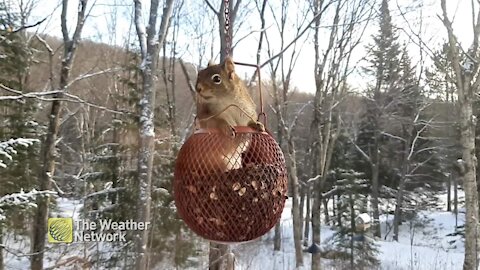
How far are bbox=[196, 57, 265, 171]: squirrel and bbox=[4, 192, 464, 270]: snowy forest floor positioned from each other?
5281mm

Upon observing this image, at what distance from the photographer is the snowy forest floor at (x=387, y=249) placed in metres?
9.23

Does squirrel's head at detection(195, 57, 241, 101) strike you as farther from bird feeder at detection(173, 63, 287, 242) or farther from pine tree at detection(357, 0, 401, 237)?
pine tree at detection(357, 0, 401, 237)

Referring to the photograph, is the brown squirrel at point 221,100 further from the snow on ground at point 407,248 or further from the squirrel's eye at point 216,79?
the snow on ground at point 407,248

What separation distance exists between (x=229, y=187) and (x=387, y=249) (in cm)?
1209

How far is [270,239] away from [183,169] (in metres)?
12.4

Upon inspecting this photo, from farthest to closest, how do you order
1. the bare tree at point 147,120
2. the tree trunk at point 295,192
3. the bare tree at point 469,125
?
the tree trunk at point 295,192 → the bare tree at point 469,125 → the bare tree at point 147,120

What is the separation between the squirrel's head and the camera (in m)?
1.33

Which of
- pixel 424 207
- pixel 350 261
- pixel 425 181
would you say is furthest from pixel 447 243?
pixel 350 261

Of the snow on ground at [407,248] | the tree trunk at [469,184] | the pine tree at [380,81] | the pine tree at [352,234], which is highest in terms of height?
the pine tree at [380,81]

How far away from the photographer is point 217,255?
4875 mm

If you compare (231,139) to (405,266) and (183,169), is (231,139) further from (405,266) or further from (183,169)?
(405,266)

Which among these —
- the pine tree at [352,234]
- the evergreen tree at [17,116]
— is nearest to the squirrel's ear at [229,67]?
the evergreen tree at [17,116]

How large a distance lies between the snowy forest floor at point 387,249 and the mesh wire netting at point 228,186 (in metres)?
5.19

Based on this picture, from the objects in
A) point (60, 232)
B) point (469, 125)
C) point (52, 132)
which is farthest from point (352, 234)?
point (52, 132)
